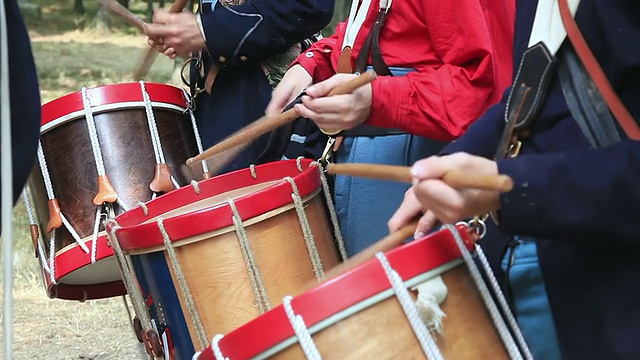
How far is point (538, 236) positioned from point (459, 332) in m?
Answer: 0.17

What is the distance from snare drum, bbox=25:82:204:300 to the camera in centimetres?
194

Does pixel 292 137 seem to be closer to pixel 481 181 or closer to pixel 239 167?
pixel 239 167

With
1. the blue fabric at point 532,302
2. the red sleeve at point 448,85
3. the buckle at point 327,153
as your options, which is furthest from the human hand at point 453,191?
the buckle at point 327,153

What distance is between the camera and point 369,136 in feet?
5.35

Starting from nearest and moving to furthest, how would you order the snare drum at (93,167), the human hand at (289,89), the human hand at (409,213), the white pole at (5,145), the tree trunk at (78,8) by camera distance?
the white pole at (5,145)
the human hand at (409,213)
the human hand at (289,89)
the snare drum at (93,167)
the tree trunk at (78,8)

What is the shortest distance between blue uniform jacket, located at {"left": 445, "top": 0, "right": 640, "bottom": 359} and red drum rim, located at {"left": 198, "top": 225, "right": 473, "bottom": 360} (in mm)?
113

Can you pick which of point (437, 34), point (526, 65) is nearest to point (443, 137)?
point (437, 34)

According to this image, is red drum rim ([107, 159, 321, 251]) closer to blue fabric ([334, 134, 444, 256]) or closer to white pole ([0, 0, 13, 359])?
blue fabric ([334, 134, 444, 256])

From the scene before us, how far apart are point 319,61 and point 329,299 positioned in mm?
1025

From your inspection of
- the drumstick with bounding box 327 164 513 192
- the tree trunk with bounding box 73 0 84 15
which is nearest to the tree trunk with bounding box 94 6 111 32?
the tree trunk with bounding box 73 0 84 15

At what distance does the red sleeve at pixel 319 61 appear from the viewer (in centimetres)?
185

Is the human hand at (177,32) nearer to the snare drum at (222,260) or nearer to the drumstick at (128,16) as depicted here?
the drumstick at (128,16)

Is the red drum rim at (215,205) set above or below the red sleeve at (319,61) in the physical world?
below

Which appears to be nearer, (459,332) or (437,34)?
(459,332)
